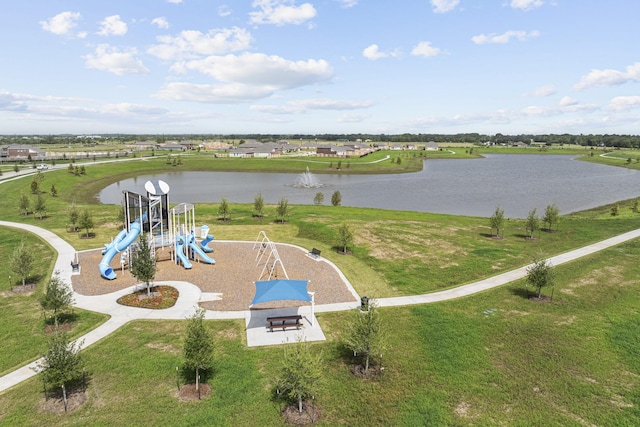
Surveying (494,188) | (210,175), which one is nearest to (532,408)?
(494,188)

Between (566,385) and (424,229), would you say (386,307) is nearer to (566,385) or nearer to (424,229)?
(566,385)

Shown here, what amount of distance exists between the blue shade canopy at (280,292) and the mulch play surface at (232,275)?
2.16 meters

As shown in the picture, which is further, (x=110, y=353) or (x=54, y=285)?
(x=54, y=285)

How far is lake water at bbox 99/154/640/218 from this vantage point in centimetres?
6488

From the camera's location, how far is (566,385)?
47.8 feet

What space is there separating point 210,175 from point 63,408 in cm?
9816

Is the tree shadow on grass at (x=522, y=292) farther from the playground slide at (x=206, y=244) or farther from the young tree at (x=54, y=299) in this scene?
the young tree at (x=54, y=299)

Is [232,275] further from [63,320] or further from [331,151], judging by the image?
[331,151]

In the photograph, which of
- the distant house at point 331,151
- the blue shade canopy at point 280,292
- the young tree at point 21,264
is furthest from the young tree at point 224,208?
the distant house at point 331,151

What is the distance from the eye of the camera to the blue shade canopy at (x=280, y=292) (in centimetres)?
1897

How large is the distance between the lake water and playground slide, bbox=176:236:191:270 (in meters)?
38.3

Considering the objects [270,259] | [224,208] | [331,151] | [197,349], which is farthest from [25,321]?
[331,151]

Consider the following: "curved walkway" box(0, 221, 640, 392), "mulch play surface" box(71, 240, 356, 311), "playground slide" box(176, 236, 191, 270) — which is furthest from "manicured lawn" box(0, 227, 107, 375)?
"playground slide" box(176, 236, 191, 270)

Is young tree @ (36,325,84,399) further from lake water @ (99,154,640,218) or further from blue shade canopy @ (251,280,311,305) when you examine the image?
lake water @ (99,154,640,218)
